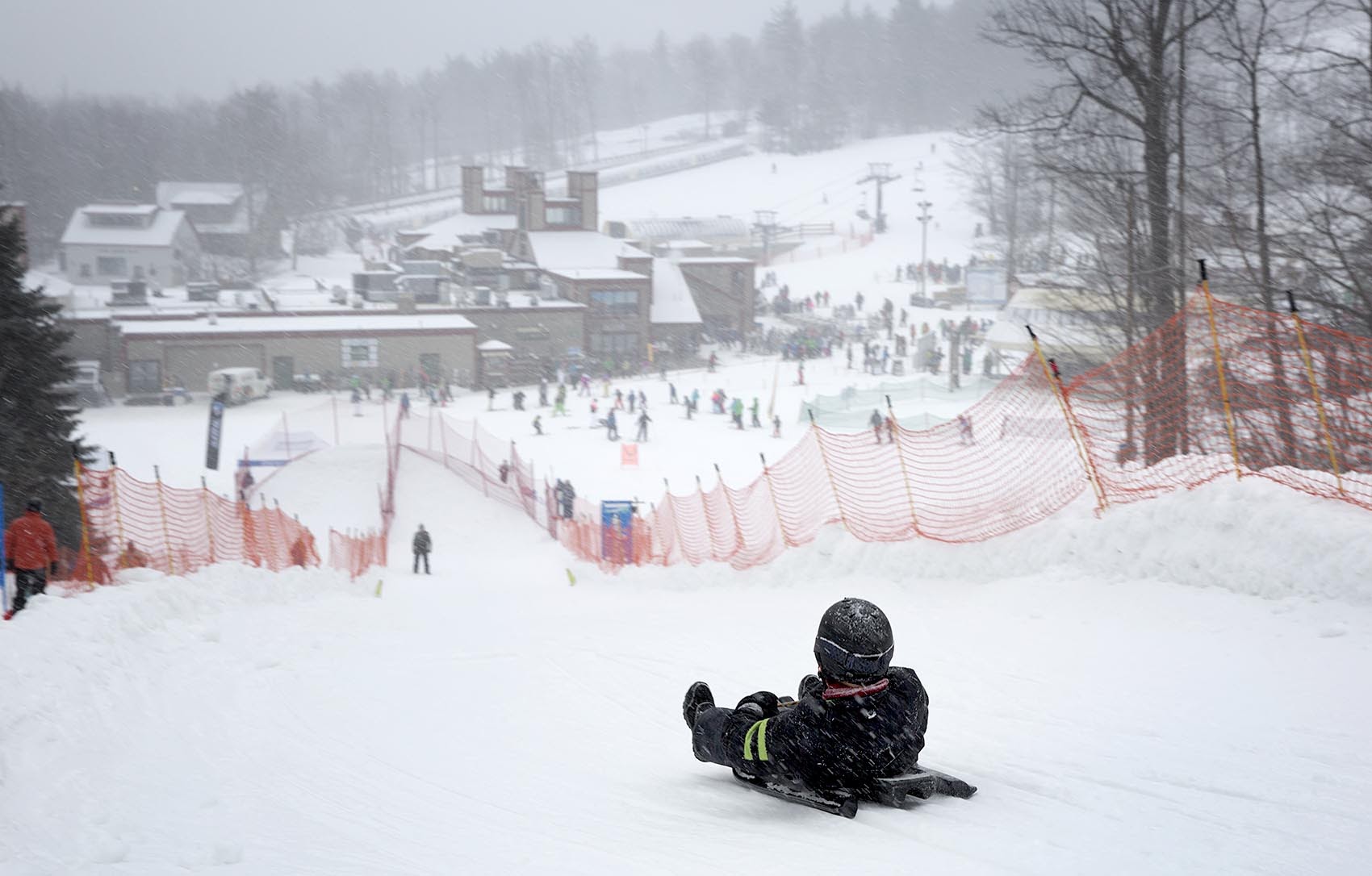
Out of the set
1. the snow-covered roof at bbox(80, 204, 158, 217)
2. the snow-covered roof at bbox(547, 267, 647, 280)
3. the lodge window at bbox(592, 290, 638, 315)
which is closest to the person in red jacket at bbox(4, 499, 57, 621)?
the lodge window at bbox(592, 290, 638, 315)

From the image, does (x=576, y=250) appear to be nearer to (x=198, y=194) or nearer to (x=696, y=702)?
(x=198, y=194)

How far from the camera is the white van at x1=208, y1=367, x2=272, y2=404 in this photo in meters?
45.0

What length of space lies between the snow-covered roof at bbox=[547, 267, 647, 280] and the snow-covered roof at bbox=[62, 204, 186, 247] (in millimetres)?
33928

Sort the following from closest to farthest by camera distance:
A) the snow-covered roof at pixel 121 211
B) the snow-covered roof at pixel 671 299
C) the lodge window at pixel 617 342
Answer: the lodge window at pixel 617 342
the snow-covered roof at pixel 671 299
the snow-covered roof at pixel 121 211

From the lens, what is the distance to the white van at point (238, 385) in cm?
4500

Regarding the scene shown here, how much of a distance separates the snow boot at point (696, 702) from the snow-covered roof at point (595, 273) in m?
54.1

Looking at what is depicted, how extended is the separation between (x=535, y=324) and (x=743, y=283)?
1484 cm

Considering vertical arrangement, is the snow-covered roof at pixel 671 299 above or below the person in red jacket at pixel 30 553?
above

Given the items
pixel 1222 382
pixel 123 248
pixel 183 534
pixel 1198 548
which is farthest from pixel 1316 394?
pixel 123 248

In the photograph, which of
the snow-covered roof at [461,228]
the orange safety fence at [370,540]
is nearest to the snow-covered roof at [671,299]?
the snow-covered roof at [461,228]

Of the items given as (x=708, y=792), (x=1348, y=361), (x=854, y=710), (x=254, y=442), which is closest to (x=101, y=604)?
(x=708, y=792)

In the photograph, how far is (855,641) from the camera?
4270 mm

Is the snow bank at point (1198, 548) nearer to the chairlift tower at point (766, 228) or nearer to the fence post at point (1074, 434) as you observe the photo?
the fence post at point (1074, 434)

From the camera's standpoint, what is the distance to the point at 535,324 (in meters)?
55.4
